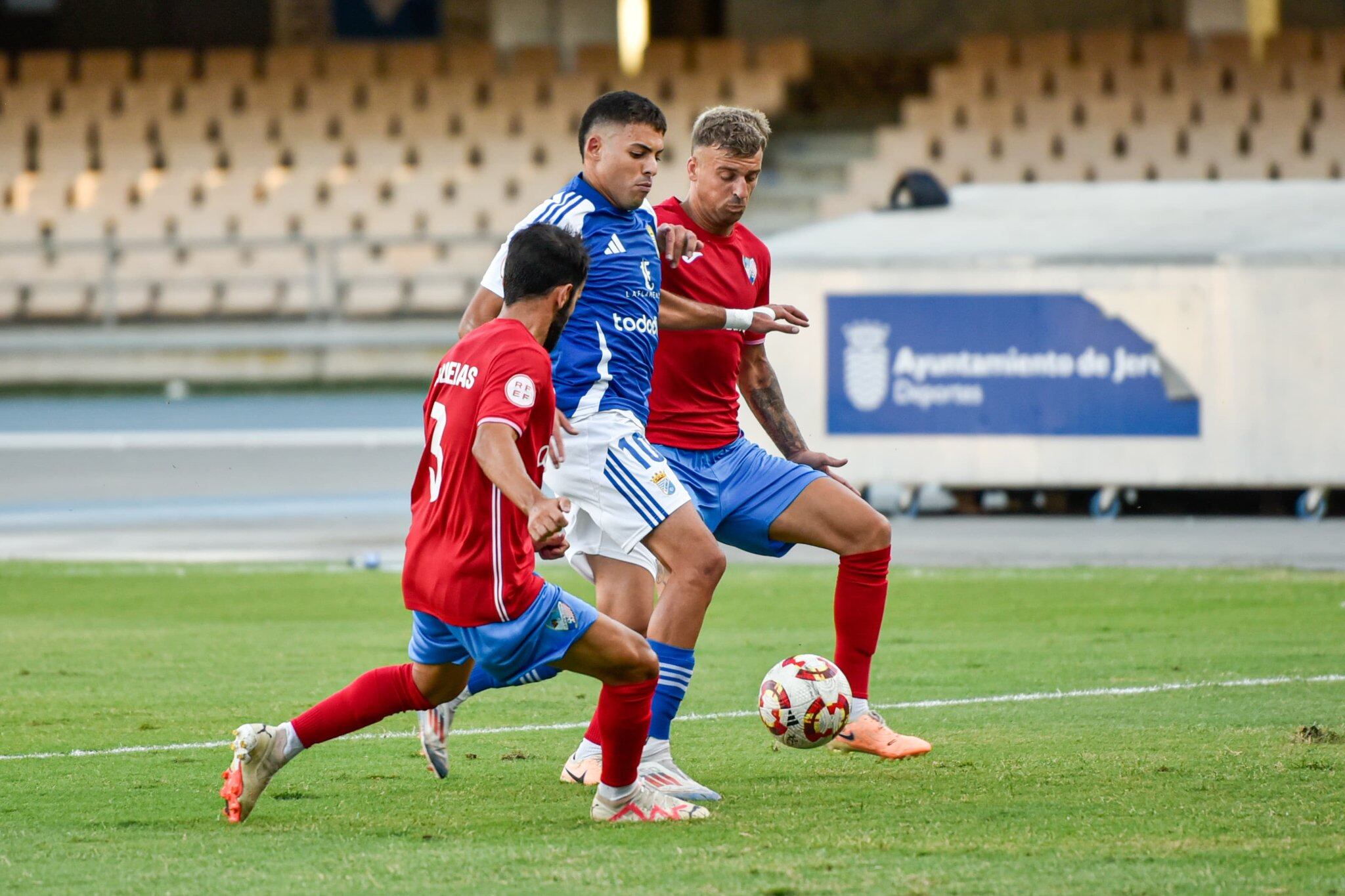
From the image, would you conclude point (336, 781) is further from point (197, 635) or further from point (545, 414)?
point (197, 635)

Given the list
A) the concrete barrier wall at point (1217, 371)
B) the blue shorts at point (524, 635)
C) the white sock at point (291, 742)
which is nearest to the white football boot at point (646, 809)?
the blue shorts at point (524, 635)

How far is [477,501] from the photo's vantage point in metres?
4.82

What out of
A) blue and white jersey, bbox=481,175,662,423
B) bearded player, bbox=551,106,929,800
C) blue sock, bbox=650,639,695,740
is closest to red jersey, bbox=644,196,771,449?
bearded player, bbox=551,106,929,800

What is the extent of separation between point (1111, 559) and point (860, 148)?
14306mm

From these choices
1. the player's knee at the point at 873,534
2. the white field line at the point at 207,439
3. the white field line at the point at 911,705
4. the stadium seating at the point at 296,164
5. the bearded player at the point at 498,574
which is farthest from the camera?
the stadium seating at the point at 296,164

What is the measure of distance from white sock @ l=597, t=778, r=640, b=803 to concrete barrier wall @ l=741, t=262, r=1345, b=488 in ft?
27.4

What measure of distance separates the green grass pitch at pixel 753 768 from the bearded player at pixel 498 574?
0.74 feet

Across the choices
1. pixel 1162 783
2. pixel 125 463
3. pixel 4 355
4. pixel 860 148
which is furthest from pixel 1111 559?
pixel 4 355

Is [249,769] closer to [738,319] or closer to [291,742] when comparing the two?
[291,742]

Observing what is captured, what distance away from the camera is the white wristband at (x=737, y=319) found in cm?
593

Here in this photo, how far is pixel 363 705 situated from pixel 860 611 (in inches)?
72.2

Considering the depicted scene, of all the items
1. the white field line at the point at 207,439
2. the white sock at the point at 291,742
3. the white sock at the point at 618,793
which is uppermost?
the white sock at the point at 291,742

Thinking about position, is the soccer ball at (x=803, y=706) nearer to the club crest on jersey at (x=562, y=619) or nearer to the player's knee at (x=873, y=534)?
the player's knee at (x=873, y=534)

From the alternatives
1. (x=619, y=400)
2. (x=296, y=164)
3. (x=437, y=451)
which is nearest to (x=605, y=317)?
(x=619, y=400)
